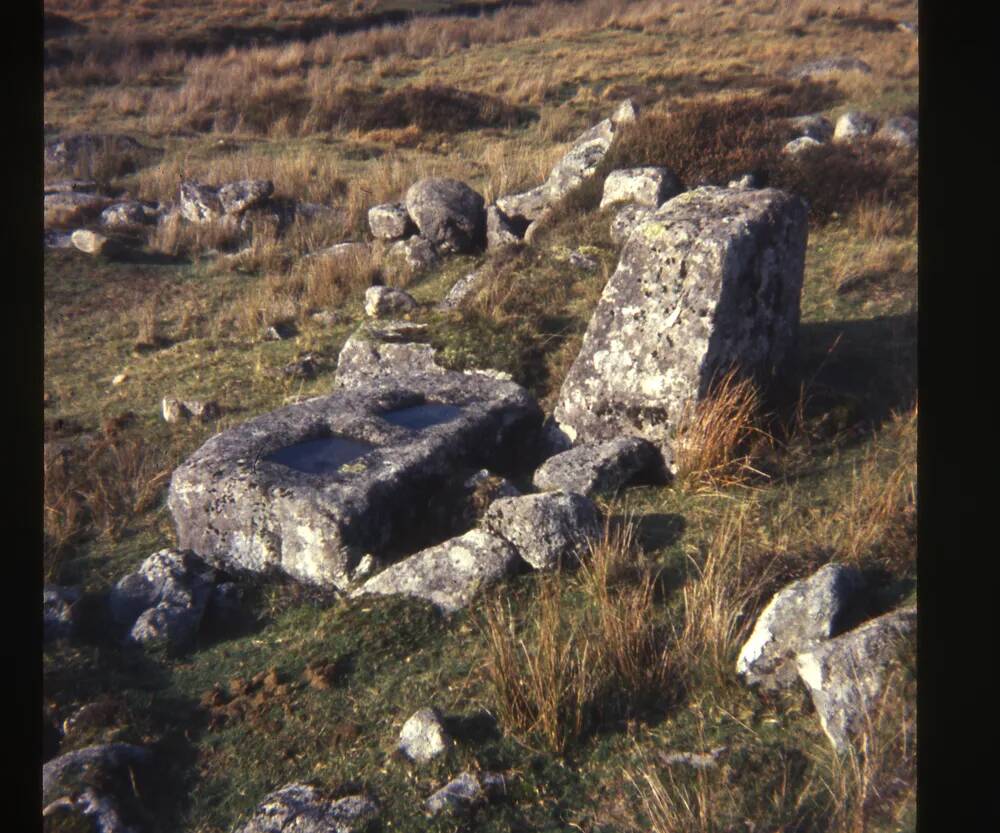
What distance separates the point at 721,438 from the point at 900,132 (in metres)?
9.27

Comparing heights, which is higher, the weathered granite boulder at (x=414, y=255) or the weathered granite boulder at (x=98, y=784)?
the weathered granite boulder at (x=414, y=255)

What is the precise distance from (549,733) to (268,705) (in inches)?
49.4

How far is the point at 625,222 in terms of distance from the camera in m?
10.1

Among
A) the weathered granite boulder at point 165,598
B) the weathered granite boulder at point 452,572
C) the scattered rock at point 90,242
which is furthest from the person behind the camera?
the scattered rock at point 90,242

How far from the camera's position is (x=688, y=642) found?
3.72m

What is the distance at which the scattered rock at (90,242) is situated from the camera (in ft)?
39.5

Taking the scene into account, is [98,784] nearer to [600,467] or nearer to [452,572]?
[452,572]

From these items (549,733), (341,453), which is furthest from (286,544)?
(549,733)

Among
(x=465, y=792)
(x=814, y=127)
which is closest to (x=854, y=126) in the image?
(x=814, y=127)

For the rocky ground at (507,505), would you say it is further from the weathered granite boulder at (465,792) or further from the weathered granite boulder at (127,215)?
the weathered granite boulder at (127,215)

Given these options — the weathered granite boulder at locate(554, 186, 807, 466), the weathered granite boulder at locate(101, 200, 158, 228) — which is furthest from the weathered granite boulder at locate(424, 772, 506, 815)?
the weathered granite boulder at locate(101, 200, 158, 228)

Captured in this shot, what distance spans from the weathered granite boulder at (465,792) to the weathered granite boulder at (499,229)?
8.14 m

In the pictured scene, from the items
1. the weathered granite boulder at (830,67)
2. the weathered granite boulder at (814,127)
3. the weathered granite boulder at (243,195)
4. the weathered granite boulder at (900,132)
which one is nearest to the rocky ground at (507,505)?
the weathered granite boulder at (900,132)

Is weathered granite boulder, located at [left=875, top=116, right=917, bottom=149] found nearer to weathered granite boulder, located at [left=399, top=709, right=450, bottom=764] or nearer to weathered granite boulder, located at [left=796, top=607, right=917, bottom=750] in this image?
weathered granite boulder, located at [left=796, top=607, right=917, bottom=750]
